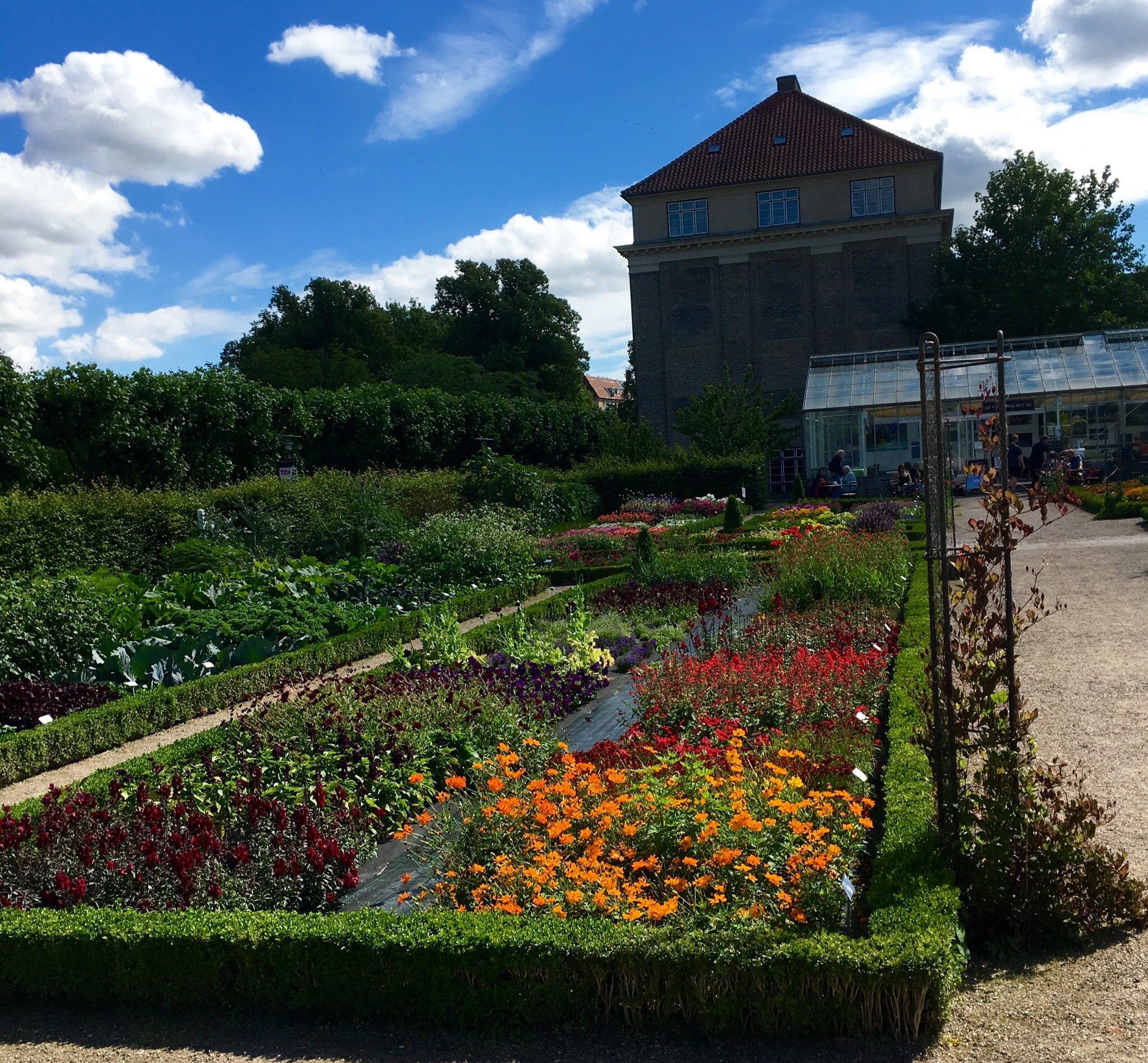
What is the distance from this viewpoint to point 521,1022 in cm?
Result: 357

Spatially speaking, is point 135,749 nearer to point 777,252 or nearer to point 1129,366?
point 1129,366

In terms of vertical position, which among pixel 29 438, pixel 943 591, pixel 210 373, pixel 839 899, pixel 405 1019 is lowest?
pixel 405 1019

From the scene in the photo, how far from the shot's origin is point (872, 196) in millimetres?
37469

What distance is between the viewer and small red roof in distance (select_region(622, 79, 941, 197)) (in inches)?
1475

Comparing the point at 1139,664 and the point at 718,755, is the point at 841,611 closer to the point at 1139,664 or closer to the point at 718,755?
the point at 1139,664

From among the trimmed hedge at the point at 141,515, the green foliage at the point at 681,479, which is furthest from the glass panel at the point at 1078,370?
the trimmed hedge at the point at 141,515

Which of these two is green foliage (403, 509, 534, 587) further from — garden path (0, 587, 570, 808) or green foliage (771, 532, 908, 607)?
green foliage (771, 532, 908, 607)

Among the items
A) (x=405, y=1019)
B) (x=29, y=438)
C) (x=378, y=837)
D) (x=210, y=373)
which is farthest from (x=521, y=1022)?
(x=210, y=373)

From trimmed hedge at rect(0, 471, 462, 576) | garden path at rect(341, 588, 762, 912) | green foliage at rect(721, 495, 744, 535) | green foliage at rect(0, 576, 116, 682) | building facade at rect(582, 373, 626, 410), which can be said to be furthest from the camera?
building facade at rect(582, 373, 626, 410)

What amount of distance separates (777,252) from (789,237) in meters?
0.65

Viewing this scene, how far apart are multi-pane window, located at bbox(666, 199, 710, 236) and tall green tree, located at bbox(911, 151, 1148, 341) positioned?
8623 millimetres

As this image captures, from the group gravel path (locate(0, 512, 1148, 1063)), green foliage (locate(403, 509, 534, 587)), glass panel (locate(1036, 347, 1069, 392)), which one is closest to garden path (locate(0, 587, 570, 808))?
gravel path (locate(0, 512, 1148, 1063))

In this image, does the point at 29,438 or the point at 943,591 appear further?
the point at 29,438

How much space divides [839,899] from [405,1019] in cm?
166
